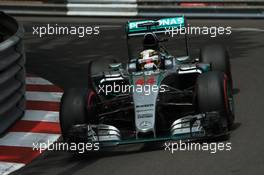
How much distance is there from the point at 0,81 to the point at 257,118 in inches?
126

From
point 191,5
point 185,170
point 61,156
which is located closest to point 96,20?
point 191,5

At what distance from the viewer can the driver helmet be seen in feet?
31.7

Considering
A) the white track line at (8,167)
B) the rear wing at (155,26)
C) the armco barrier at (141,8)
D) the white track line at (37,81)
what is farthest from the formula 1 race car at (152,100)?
the armco barrier at (141,8)

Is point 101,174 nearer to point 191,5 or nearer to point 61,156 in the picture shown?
point 61,156

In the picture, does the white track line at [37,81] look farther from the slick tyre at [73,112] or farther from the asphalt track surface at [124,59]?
the slick tyre at [73,112]

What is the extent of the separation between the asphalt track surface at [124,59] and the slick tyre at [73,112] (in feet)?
1.14

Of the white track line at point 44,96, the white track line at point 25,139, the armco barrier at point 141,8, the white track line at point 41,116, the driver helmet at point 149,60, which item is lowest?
the armco barrier at point 141,8

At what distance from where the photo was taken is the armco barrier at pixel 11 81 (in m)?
9.88

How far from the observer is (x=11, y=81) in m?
A: 10.2

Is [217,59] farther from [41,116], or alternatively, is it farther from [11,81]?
[11,81]

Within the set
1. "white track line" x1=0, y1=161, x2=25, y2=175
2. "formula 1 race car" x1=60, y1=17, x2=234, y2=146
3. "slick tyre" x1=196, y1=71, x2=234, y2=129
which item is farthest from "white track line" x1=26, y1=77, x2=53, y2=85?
"slick tyre" x1=196, y1=71, x2=234, y2=129

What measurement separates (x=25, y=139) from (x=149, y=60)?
1.81 m

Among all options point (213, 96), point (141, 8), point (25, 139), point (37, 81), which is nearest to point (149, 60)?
point (213, 96)

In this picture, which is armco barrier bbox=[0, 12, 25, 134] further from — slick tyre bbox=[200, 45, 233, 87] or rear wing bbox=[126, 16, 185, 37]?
slick tyre bbox=[200, 45, 233, 87]
